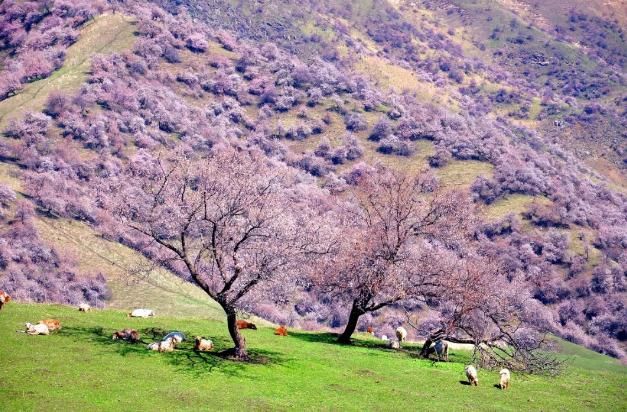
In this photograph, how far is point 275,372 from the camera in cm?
2639

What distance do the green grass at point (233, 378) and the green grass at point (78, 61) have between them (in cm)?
10580

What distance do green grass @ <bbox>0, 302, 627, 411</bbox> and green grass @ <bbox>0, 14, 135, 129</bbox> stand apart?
105800 millimetres

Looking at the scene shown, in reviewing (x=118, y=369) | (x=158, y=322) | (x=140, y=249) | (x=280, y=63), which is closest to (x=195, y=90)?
(x=280, y=63)

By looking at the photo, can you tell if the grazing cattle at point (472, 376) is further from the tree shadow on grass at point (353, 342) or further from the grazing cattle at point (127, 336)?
the grazing cattle at point (127, 336)

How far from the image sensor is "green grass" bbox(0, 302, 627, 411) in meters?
20.6

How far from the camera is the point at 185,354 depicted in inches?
1056

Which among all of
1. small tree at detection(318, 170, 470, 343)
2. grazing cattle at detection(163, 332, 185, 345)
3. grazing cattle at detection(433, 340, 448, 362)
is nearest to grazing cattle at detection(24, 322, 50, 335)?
grazing cattle at detection(163, 332, 185, 345)

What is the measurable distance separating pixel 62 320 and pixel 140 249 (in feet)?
206

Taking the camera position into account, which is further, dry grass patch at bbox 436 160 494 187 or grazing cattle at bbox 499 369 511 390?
dry grass patch at bbox 436 160 494 187

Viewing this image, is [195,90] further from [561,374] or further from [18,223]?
[561,374]

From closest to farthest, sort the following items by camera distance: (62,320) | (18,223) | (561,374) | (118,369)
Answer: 1. (118,369)
2. (62,320)
3. (561,374)
4. (18,223)

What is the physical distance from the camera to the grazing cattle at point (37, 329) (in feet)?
84.6

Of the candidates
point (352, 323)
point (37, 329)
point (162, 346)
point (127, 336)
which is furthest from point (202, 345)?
point (352, 323)

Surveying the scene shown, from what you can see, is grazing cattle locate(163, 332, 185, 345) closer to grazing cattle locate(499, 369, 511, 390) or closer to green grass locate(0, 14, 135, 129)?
grazing cattle locate(499, 369, 511, 390)
